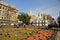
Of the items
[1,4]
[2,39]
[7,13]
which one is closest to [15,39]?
[2,39]

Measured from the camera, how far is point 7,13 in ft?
336

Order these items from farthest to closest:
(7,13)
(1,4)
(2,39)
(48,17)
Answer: (48,17)
(1,4)
(7,13)
(2,39)

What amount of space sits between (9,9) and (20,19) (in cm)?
984

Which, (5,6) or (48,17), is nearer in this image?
(5,6)

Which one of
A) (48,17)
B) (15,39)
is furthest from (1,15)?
(15,39)

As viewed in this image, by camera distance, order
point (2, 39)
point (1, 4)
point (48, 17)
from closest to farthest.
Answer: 1. point (2, 39)
2. point (1, 4)
3. point (48, 17)

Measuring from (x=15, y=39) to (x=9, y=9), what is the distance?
96133 millimetres

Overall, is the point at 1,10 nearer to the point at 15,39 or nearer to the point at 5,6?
the point at 5,6

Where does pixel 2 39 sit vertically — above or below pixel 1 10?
below

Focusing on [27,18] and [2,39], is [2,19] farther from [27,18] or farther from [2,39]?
[2,39]

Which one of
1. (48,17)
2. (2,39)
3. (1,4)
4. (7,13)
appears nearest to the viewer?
(2,39)

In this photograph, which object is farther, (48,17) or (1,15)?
(48,17)

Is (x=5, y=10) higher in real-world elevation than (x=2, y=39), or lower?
higher

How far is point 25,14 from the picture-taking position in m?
112
